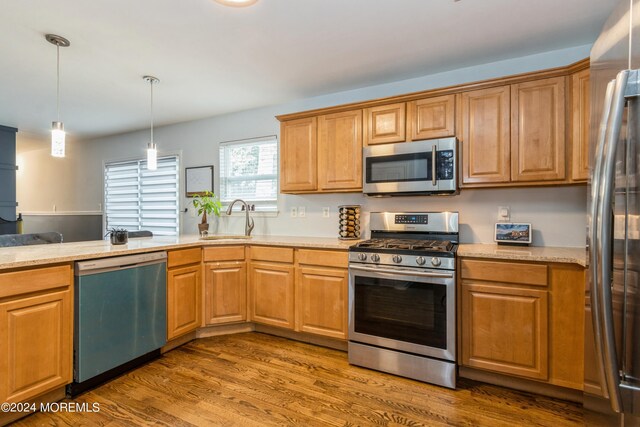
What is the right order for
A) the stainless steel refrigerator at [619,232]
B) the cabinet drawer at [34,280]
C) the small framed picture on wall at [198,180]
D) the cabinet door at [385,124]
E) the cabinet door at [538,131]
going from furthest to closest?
the small framed picture on wall at [198,180] → the cabinet door at [385,124] → the cabinet door at [538,131] → the cabinet drawer at [34,280] → the stainless steel refrigerator at [619,232]

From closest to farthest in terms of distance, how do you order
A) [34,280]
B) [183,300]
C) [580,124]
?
[34,280] < [580,124] < [183,300]

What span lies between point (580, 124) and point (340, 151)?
174 centimetres

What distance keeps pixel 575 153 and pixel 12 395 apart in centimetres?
362

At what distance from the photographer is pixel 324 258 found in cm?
270

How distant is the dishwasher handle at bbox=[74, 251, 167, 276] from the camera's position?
2006 mm

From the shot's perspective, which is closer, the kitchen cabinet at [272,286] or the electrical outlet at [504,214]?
the electrical outlet at [504,214]

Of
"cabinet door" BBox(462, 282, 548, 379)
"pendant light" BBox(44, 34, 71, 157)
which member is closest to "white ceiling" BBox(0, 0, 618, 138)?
"pendant light" BBox(44, 34, 71, 157)

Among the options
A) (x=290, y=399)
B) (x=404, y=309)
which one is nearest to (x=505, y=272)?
(x=404, y=309)

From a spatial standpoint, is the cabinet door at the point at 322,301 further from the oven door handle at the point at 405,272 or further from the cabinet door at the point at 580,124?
the cabinet door at the point at 580,124

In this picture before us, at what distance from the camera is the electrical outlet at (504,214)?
2.59m

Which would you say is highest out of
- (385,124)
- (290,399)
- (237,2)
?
(237,2)

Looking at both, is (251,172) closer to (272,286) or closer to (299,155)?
(299,155)

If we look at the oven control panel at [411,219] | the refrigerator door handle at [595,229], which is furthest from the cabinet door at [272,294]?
the refrigerator door handle at [595,229]

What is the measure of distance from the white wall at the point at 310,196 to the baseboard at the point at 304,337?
39.7 inches
